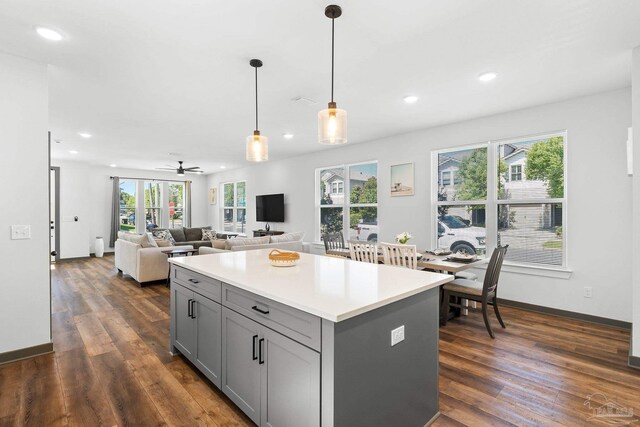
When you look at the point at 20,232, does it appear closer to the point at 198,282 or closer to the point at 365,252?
the point at 198,282

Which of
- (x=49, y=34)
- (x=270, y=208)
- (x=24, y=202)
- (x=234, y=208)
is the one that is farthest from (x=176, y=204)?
(x=49, y=34)

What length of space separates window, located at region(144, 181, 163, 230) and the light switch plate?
7.45 meters

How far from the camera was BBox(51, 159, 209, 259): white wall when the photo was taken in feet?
26.2

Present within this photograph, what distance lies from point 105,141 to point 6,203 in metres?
3.68

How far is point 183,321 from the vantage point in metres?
2.67

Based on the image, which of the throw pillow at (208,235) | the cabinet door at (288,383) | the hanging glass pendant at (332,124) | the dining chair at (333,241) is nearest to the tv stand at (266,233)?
the throw pillow at (208,235)

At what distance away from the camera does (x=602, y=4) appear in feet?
6.61

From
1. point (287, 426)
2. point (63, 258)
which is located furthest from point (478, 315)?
point (63, 258)

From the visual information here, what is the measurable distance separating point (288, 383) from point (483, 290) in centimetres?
253

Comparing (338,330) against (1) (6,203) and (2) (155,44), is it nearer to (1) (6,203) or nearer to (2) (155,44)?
(2) (155,44)

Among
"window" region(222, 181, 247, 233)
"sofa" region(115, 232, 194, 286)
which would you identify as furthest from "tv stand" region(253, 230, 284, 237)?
"sofa" region(115, 232, 194, 286)

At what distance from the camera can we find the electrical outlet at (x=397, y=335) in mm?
1628

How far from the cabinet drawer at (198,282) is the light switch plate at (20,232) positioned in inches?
50.8

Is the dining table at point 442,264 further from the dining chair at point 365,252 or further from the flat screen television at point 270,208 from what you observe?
the flat screen television at point 270,208
